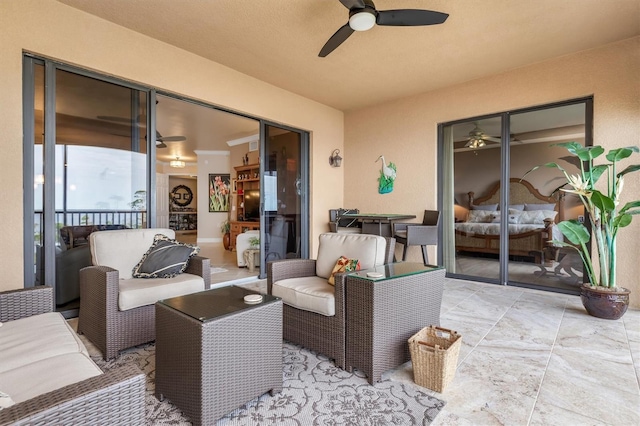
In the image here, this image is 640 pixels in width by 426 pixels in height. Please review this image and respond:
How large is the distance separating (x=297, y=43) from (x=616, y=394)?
387cm

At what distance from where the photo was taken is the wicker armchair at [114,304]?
214 cm

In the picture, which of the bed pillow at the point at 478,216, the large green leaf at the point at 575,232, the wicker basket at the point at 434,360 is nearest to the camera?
the wicker basket at the point at 434,360

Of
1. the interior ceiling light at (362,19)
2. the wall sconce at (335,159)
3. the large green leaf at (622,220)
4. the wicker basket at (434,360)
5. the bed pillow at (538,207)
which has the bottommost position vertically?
the wicker basket at (434,360)

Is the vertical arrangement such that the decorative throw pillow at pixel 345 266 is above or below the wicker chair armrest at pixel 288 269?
above

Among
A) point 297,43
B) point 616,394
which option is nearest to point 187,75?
point 297,43

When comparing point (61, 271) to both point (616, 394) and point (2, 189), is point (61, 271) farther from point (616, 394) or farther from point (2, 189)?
point (616, 394)

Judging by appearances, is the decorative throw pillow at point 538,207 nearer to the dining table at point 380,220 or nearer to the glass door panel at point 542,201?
the glass door panel at point 542,201

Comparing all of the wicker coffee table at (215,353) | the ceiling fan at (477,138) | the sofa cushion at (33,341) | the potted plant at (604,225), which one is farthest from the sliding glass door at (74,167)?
the potted plant at (604,225)

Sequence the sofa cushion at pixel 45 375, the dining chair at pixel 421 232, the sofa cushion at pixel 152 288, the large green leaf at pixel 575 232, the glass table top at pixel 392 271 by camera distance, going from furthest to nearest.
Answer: the dining chair at pixel 421 232 < the large green leaf at pixel 575 232 < the sofa cushion at pixel 152 288 < the glass table top at pixel 392 271 < the sofa cushion at pixel 45 375

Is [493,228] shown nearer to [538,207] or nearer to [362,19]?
[538,207]

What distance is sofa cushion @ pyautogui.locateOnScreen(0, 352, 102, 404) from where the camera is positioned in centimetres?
102

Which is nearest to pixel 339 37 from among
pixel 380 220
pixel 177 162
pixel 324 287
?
pixel 324 287

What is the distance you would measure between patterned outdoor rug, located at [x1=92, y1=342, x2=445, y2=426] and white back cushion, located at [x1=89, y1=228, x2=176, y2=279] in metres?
0.96

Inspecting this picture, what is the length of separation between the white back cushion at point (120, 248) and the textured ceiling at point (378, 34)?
2069mm
